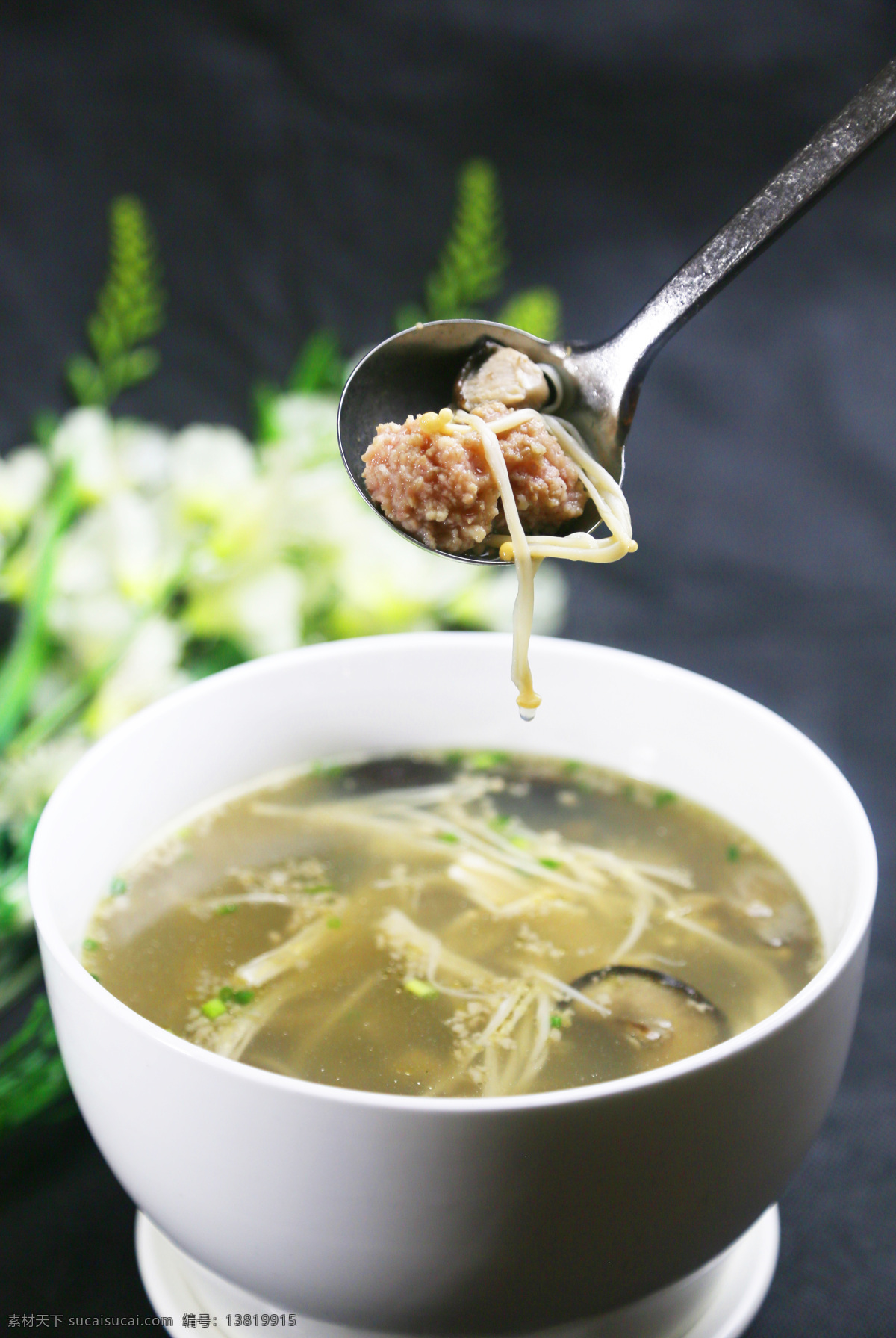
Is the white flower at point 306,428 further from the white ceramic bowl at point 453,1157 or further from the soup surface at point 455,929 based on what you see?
the white ceramic bowl at point 453,1157

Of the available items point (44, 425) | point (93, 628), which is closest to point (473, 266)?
point (44, 425)

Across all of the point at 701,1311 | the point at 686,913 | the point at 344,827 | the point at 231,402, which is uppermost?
the point at 686,913

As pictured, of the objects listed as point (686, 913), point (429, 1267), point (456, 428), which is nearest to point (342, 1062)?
point (429, 1267)

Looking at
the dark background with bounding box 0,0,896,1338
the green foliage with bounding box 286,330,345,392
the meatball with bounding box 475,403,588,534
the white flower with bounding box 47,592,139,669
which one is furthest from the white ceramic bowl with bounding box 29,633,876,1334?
the dark background with bounding box 0,0,896,1338

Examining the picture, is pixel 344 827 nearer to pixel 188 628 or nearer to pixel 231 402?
pixel 188 628

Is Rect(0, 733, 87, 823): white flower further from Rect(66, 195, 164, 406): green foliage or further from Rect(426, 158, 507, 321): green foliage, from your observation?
Rect(426, 158, 507, 321): green foliage
